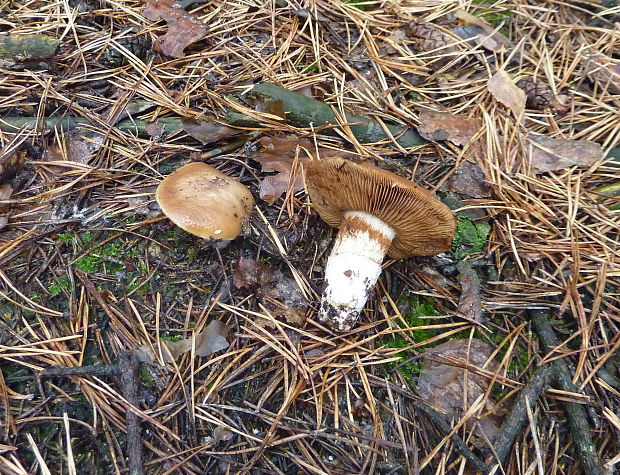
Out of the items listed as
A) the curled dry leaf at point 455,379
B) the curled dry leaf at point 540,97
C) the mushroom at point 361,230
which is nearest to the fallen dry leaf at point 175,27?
the mushroom at point 361,230

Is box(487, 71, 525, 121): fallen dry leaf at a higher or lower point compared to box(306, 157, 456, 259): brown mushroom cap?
higher

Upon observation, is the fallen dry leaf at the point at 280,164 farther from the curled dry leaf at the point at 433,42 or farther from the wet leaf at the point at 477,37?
the wet leaf at the point at 477,37

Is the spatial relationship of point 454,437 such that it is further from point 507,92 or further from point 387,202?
point 507,92

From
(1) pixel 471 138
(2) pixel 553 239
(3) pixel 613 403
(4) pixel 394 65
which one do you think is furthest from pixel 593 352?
(4) pixel 394 65

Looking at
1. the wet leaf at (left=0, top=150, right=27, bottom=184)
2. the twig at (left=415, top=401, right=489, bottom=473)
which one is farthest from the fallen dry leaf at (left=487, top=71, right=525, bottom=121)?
the wet leaf at (left=0, top=150, right=27, bottom=184)

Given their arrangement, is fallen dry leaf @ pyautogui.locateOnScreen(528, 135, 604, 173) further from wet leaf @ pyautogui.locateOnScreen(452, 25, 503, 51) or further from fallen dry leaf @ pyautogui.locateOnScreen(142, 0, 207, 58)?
fallen dry leaf @ pyautogui.locateOnScreen(142, 0, 207, 58)
